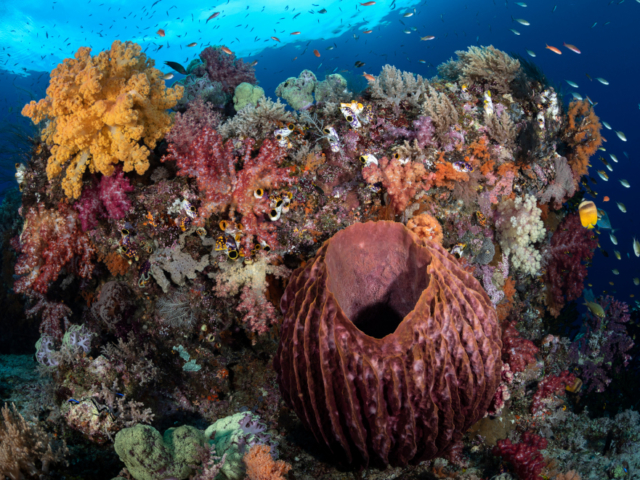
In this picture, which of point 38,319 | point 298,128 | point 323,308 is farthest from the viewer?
point 38,319

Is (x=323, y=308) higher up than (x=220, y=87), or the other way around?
(x=220, y=87)

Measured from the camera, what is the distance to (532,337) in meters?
5.30

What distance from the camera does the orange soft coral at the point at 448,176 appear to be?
13.5 ft

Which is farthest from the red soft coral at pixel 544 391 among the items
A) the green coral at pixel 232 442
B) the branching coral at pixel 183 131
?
the branching coral at pixel 183 131

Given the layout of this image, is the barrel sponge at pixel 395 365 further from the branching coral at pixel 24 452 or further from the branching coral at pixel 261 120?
the branching coral at pixel 261 120

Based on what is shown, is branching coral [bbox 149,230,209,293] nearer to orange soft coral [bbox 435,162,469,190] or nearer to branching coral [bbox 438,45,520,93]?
orange soft coral [bbox 435,162,469,190]

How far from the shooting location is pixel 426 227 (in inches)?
155

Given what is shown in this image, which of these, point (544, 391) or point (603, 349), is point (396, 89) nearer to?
point (544, 391)

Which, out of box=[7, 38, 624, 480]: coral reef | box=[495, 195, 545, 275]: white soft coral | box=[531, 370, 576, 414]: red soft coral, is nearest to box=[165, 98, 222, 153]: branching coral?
box=[7, 38, 624, 480]: coral reef

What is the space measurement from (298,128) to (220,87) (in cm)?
354

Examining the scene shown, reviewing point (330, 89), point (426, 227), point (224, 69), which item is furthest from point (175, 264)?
point (224, 69)

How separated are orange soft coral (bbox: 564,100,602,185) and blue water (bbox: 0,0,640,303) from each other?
36.3m

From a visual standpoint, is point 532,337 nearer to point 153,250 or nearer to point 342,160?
point 342,160

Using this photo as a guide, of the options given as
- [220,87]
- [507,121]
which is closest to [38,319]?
[220,87]
